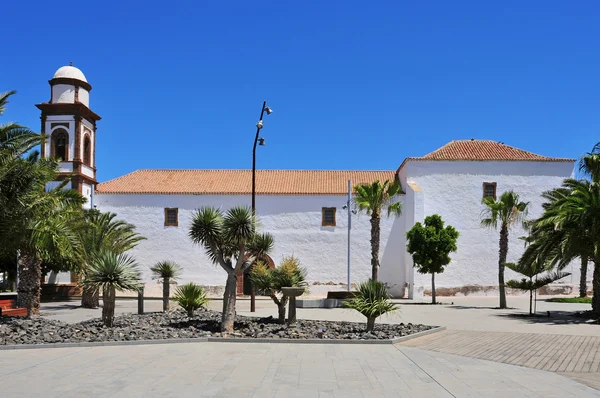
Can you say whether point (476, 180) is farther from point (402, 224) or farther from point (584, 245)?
point (584, 245)

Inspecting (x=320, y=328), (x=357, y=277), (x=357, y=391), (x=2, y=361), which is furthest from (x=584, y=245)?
(x=357, y=277)

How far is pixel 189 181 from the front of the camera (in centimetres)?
3794

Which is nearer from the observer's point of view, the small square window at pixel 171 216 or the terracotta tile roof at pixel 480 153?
the terracotta tile roof at pixel 480 153

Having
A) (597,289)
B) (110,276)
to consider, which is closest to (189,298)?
(110,276)

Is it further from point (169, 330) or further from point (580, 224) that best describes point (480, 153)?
point (169, 330)

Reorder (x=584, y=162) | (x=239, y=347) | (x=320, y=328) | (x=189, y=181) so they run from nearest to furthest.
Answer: (x=239, y=347)
(x=320, y=328)
(x=584, y=162)
(x=189, y=181)

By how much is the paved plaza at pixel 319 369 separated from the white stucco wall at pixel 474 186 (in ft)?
70.0

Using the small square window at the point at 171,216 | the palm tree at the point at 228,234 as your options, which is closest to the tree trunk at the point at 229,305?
the palm tree at the point at 228,234

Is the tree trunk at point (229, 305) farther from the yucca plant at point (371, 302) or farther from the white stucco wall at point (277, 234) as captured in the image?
the white stucco wall at point (277, 234)

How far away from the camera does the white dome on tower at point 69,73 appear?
32.6m

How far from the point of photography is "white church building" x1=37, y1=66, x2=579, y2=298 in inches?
1346

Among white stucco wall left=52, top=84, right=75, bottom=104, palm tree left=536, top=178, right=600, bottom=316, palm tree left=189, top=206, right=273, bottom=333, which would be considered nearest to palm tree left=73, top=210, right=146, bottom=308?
palm tree left=189, top=206, right=273, bottom=333

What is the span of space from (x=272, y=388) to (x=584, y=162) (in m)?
26.3

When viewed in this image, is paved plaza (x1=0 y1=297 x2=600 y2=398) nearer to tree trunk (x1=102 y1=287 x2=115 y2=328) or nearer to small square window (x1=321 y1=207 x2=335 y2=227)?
tree trunk (x1=102 y1=287 x2=115 y2=328)
